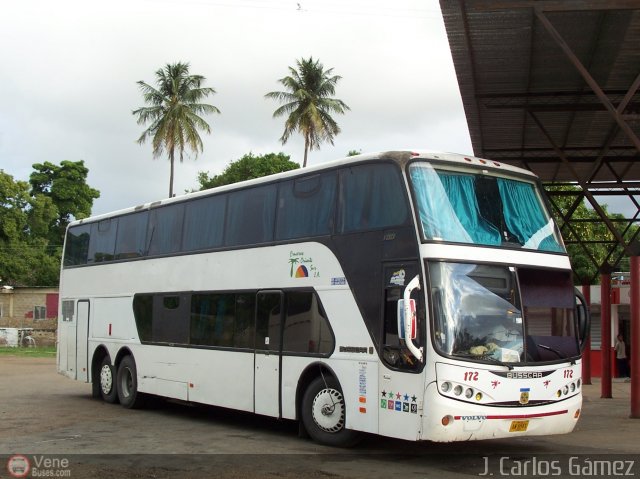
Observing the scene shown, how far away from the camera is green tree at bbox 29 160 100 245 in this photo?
219ft

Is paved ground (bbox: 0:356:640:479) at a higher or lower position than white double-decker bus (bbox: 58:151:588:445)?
lower

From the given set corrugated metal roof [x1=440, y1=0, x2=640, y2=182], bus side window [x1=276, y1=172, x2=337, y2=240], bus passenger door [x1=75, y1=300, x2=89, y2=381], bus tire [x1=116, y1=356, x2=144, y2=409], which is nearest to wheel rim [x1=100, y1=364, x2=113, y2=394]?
bus tire [x1=116, y1=356, x2=144, y2=409]

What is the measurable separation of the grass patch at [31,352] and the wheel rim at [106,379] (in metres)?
24.6

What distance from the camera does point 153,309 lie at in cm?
1574

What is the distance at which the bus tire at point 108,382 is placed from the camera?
56.7 feet

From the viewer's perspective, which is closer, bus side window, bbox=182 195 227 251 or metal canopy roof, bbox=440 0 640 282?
metal canopy roof, bbox=440 0 640 282

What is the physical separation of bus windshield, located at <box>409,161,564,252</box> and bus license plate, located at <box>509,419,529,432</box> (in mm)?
2159

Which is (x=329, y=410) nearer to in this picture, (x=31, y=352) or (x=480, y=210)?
(x=480, y=210)

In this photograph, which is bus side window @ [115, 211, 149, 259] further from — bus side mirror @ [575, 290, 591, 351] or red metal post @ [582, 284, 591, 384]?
red metal post @ [582, 284, 591, 384]

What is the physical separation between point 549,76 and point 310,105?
33.1 m

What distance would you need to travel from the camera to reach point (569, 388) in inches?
410

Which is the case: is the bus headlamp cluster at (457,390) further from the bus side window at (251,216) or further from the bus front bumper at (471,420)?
the bus side window at (251,216)

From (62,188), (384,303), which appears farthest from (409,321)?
(62,188)

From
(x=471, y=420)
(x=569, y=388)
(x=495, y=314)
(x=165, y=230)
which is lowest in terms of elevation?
(x=471, y=420)
